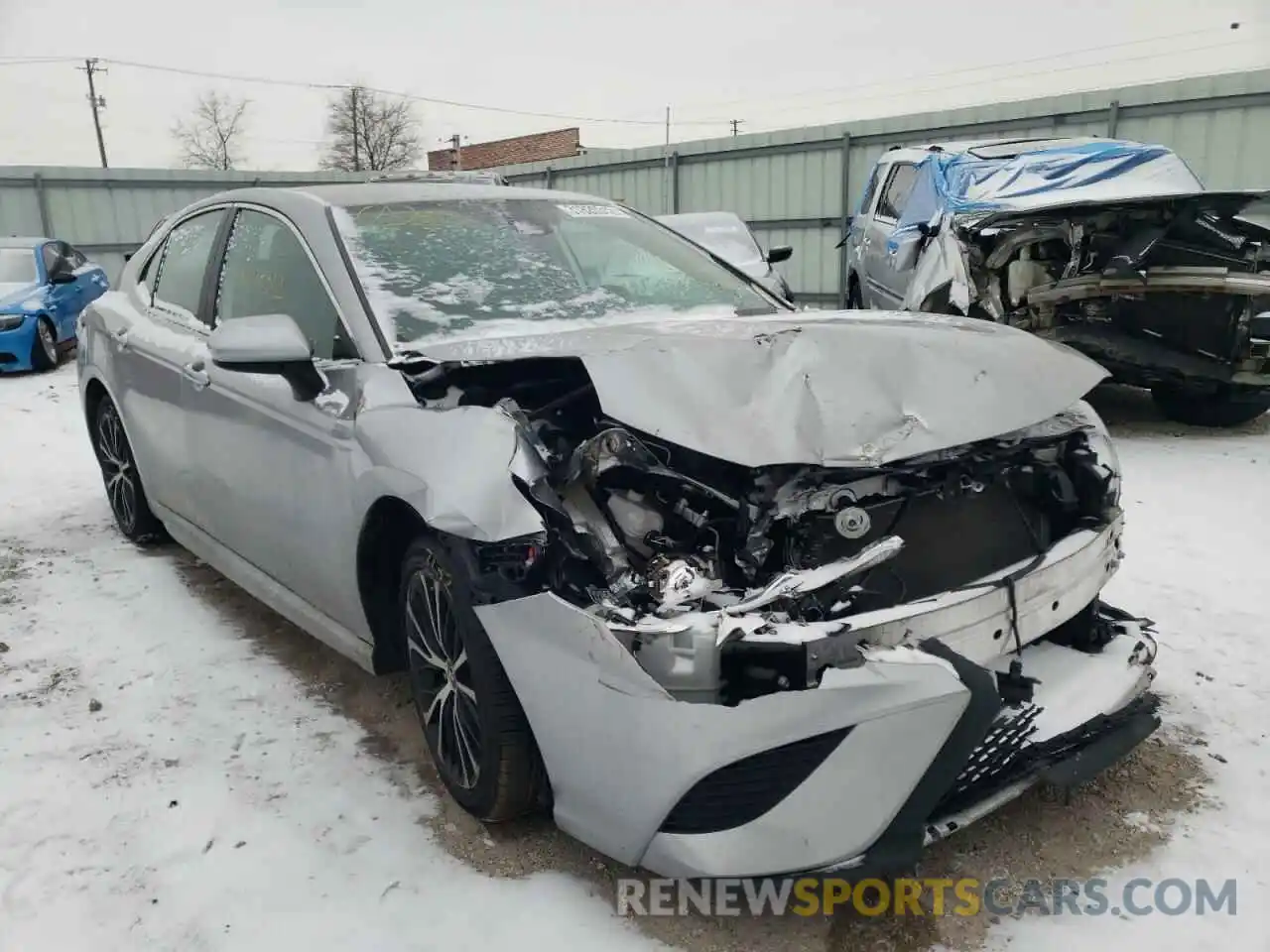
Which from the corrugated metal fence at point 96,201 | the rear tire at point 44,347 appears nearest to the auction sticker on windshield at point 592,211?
the rear tire at point 44,347

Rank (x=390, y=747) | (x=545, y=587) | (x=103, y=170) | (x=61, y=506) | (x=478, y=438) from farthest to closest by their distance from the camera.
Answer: (x=103, y=170), (x=61, y=506), (x=390, y=747), (x=478, y=438), (x=545, y=587)

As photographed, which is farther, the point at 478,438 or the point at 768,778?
the point at 478,438

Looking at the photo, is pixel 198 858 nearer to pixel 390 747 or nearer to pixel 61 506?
pixel 390 747

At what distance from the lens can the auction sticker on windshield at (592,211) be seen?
384cm

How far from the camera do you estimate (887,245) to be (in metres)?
7.75

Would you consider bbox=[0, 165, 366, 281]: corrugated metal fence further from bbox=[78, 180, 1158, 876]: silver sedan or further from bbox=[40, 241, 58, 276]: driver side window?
bbox=[78, 180, 1158, 876]: silver sedan

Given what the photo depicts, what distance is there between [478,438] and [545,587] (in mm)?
413

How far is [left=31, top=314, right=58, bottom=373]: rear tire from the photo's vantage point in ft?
36.0

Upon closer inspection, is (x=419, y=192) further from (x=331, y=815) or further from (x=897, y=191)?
(x=897, y=191)

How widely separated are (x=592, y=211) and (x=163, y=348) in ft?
6.14

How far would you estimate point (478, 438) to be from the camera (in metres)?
2.39

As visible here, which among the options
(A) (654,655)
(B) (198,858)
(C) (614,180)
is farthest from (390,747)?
(C) (614,180)

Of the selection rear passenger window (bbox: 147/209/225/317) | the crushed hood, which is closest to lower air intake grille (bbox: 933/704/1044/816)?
the crushed hood

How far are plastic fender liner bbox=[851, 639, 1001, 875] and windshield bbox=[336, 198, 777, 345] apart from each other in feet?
5.60
